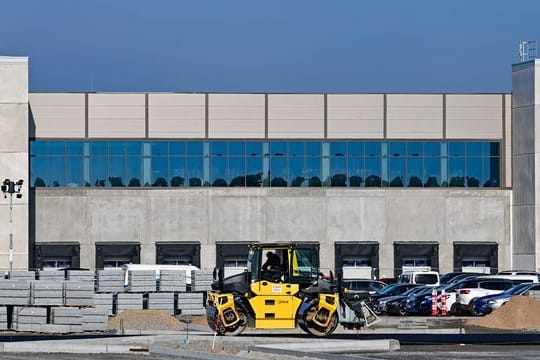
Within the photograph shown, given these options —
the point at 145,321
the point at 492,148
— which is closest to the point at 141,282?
the point at 145,321

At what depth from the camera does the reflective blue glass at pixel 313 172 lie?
84625mm

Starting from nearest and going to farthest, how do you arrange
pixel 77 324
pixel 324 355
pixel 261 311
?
1. pixel 324 355
2. pixel 261 311
3. pixel 77 324

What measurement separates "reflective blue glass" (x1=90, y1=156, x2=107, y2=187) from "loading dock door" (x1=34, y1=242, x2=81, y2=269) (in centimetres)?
404

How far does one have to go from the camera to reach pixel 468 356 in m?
30.6

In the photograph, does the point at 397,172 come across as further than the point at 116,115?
Yes

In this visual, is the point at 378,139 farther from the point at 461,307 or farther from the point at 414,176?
the point at 461,307

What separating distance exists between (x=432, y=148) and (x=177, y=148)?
50.8 feet

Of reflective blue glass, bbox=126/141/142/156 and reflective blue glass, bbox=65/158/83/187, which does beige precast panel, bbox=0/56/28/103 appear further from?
reflective blue glass, bbox=126/141/142/156

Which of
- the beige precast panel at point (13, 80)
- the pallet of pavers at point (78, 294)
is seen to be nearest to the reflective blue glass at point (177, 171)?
the beige precast panel at point (13, 80)

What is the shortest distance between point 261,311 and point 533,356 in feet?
26.4

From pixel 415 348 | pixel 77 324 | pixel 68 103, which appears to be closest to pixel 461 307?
pixel 77 324

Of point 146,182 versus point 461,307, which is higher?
point 146,182

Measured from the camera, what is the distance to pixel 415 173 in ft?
278

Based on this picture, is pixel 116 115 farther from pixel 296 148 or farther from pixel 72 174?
pixel 296 148
